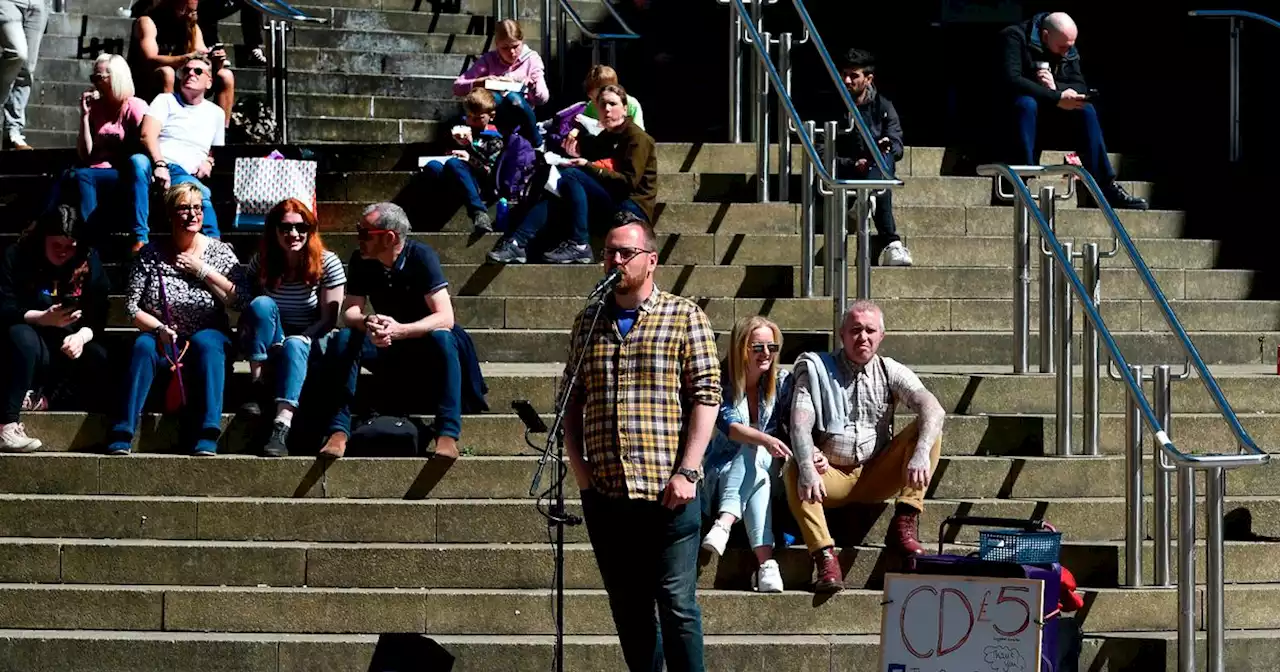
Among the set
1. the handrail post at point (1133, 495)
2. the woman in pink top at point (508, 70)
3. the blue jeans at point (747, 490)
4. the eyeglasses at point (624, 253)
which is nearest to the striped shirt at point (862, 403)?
the blue jeans at point (747, 490)

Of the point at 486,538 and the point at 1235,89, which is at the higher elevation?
the point at 1235,89

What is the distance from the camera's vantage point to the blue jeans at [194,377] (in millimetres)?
9865

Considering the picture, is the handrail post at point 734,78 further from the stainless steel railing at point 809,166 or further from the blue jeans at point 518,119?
the blue jeans at point 518,119

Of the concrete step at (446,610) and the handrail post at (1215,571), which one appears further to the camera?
the concrete step at (446,610)

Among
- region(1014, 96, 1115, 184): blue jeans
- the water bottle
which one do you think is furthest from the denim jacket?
region(1014, 96, 1115, 184): blue jeans

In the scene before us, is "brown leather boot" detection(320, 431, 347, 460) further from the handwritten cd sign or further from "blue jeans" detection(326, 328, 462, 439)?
the handwritten cd sign

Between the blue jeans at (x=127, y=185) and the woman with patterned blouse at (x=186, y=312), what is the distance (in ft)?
3.08

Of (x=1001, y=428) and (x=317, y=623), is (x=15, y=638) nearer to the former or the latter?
(x=317, y=623)

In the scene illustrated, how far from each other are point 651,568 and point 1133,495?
251cm

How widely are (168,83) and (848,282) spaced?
423 centimetres

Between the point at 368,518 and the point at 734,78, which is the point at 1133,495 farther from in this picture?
the point at 734,78

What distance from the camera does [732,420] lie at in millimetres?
9094

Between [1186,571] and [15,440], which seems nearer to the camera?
[1186,571]

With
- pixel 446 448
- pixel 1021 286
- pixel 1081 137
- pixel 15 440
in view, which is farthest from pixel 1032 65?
pixel 15 440
